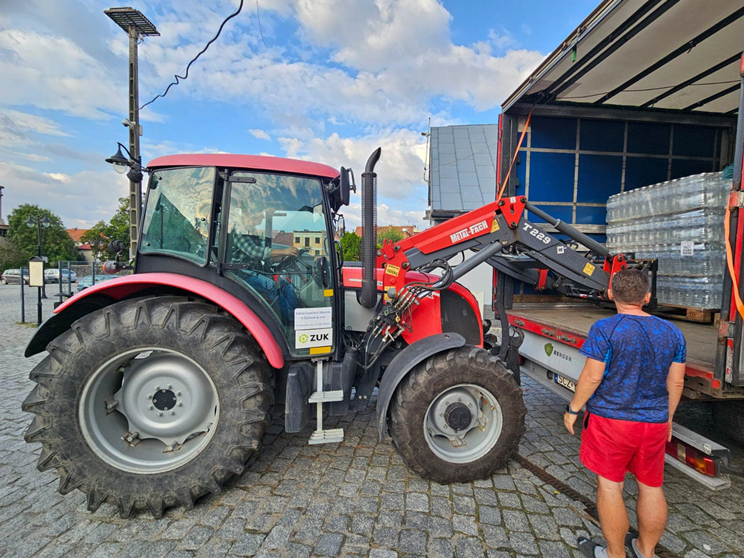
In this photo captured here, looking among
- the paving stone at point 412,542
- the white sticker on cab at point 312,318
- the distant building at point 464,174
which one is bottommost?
the paving stone at point 412,542

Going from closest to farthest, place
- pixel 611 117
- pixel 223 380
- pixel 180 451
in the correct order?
pixel 223 380 < pixel 180 451 < pixel 611 117

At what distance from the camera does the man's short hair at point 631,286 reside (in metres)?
1.96

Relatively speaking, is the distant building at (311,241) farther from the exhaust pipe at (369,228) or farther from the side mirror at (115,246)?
the side mirror at (115,246)

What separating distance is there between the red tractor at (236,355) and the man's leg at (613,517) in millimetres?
766

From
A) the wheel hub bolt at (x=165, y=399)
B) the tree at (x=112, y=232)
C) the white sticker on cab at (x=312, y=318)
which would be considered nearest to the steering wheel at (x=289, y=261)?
the white sticker on cab at (x=312, y=318)

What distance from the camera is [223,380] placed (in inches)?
94.8

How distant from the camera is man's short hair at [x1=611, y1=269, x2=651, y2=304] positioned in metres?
1.96

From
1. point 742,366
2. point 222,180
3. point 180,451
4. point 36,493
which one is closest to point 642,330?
point 742,366

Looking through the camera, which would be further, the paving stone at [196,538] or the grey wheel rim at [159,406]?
the grey wheel rim at [159,406]

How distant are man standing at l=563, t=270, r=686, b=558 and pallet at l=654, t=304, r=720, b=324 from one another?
2460 millimetres

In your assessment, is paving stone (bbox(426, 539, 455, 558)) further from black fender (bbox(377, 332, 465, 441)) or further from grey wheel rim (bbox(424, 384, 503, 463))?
black fender (bbox(377, 332, 465, 441))

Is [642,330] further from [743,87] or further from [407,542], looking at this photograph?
[407,542]

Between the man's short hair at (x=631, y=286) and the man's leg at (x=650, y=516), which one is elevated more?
the man's short hair at (x=631, y=286)

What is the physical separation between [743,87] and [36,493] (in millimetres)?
5228
